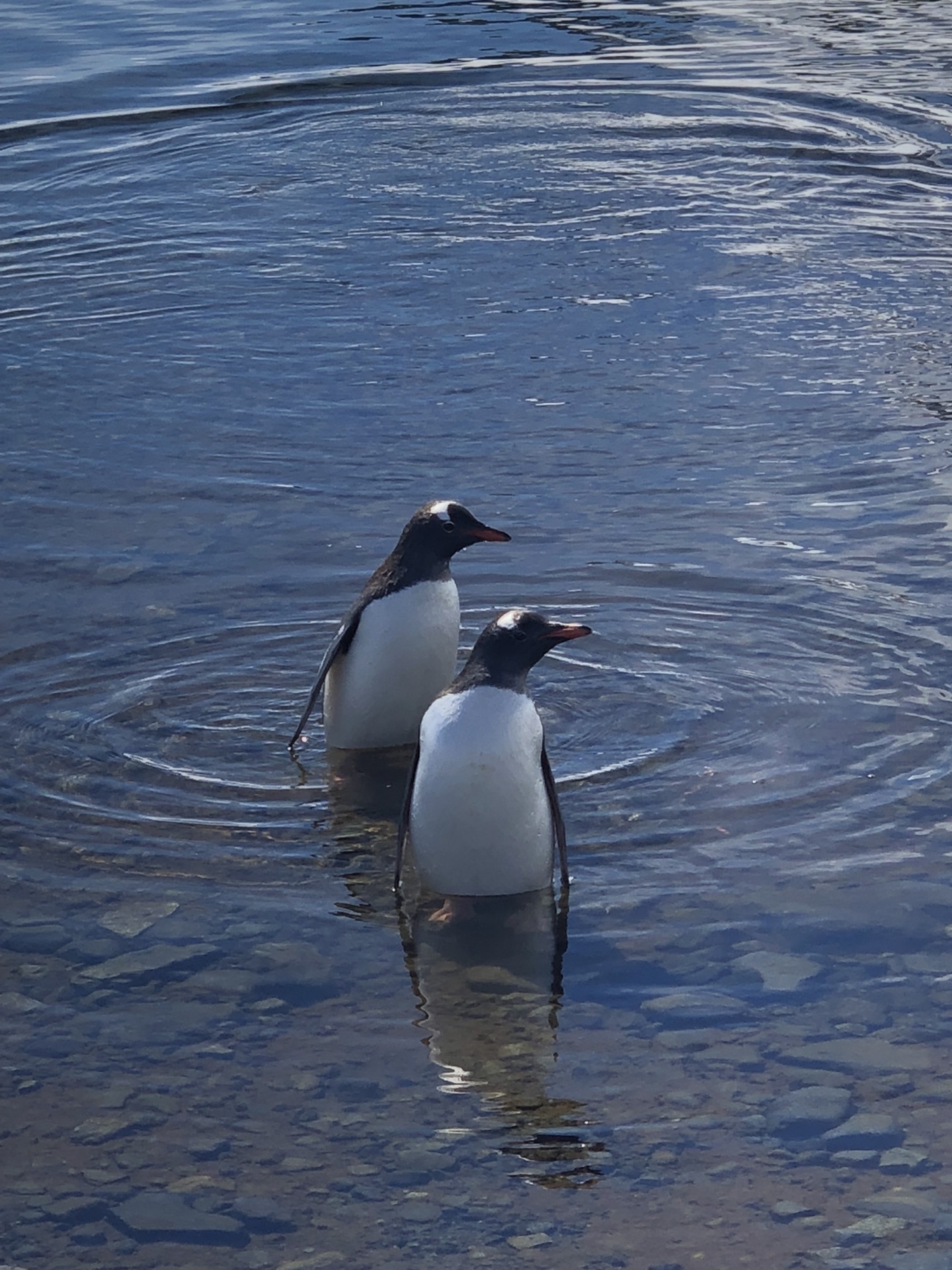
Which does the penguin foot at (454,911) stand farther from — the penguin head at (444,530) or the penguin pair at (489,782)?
the penguin head at (444,530)

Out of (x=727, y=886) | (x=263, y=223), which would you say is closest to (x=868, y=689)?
(x=727, y=886)

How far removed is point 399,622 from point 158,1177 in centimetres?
254

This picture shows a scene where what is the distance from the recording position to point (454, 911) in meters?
5.62

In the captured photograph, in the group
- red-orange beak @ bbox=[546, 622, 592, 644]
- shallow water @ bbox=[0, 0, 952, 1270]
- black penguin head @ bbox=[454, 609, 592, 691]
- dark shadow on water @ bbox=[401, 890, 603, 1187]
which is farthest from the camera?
black penguin head @ bbox=[454, 609, 592, 691]

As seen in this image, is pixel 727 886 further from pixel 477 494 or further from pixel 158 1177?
pixel 477 494

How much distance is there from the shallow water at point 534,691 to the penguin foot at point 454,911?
0.07 meters

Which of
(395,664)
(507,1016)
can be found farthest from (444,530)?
(507,1016)

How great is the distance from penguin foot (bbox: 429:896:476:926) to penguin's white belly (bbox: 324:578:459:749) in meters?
1.10

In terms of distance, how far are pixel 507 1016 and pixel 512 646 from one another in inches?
43.5

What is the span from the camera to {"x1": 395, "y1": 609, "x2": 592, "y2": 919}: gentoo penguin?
5531 mm

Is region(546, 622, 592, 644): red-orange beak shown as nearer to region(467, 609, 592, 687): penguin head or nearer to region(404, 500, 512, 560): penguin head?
region(467, 609, 592, 687): penguin head

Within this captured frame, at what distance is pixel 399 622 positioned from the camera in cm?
652

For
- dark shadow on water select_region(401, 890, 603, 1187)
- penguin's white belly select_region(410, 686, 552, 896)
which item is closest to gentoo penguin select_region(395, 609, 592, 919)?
penguin's white belly select_region(410, 686, 552, 896)

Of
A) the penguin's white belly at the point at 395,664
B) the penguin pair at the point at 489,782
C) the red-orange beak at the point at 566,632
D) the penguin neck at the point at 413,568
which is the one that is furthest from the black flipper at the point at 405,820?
the penguin neck at the point at 413,568
